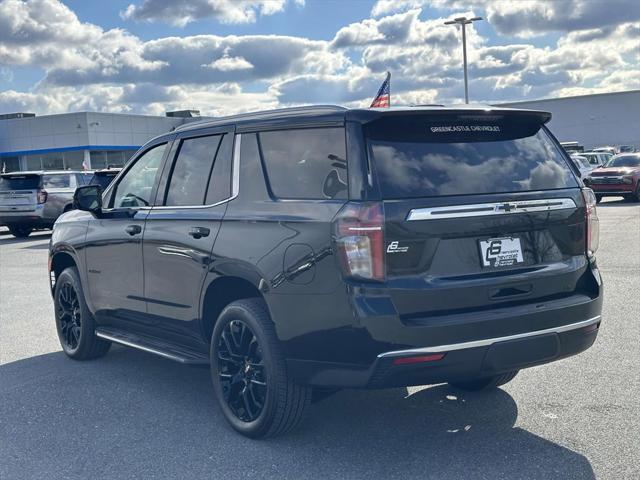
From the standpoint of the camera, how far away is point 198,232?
16.7 ft

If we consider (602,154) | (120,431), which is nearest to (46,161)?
(602,154)

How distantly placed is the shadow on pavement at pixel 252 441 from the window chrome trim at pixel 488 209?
50.3 inches

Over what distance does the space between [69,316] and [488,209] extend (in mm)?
4157

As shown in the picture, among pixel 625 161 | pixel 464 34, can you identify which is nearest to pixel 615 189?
pixel 625 161

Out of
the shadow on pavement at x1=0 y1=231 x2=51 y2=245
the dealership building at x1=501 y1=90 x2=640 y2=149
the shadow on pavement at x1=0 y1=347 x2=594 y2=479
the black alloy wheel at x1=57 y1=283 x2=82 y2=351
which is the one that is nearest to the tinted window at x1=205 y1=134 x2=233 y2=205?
the shadow on pavement at x1=0 y1=347 x2=594 y2=479

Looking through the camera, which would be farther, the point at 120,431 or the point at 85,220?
the point at 85,220

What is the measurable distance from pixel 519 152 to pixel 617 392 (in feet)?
6.01

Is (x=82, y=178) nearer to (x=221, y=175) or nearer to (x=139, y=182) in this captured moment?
(x=139, y=182)

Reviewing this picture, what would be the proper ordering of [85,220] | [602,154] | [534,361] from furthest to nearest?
[602,154] → [85,220] → [534,361]

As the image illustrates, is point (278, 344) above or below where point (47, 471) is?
above

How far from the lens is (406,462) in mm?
4332

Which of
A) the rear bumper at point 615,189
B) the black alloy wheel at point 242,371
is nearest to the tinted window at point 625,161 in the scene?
the rear bumper at point 615,189

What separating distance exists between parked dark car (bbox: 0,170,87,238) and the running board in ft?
50.1

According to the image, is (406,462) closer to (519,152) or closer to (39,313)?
(519,152)
